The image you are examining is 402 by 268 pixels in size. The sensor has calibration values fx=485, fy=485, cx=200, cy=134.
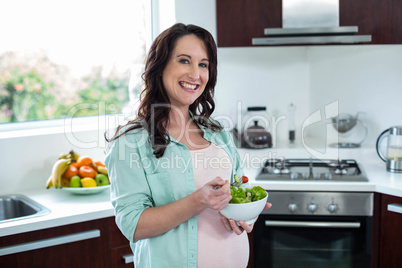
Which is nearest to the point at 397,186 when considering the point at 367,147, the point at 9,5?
the point at 367,147

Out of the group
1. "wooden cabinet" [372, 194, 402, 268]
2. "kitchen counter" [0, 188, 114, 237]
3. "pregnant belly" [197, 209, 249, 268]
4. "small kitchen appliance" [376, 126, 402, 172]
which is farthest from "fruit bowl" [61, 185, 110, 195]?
"small kitchen appliance" [376, 126, 402, 172]

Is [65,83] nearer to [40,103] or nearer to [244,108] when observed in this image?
[40,103]

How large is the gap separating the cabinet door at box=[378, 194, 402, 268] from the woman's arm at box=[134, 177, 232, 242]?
3.57ft

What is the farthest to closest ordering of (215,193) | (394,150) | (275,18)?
(275,18) → (394,150) → (215,193)

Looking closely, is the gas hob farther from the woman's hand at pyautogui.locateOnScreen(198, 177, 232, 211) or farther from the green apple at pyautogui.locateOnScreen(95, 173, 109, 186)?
the woman's hand at pyautogui.locateOnScreen(198, 177, 232, 211)

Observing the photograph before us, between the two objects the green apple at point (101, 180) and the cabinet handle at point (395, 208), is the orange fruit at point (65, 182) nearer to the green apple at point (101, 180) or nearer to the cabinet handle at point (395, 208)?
the green apple at point (101, 180)

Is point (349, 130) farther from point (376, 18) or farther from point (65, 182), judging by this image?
point (65, 182)

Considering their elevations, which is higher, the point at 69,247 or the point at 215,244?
the point at 215,244

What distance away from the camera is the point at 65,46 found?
2.92 metres

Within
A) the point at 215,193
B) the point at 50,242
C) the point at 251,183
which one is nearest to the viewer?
the point at 215,193

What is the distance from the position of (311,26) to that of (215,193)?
1.47 metres

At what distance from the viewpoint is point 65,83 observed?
354 cm

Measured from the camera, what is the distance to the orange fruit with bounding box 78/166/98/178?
2.32 meters

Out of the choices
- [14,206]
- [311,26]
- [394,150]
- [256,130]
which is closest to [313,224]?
[394,150]
